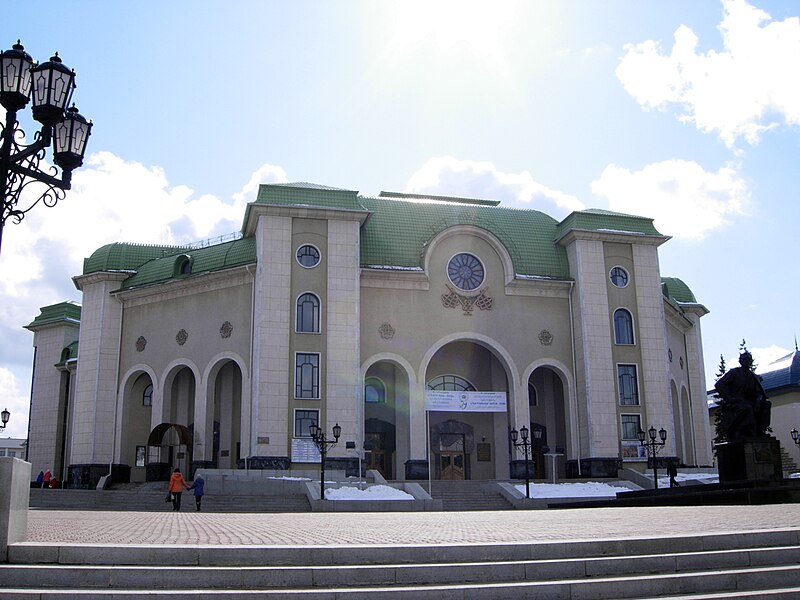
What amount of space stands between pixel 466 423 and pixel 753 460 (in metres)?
19.9

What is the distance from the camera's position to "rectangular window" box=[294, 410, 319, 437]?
34.2 metres

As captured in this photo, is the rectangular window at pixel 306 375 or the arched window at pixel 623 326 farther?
the arched window at pixel 623 326

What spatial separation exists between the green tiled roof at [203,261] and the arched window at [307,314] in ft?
9.31

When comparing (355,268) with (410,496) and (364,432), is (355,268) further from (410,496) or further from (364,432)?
(410,496)

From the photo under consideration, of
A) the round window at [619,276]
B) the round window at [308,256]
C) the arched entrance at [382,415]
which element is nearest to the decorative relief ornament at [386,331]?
the arched entrance at [382,415]

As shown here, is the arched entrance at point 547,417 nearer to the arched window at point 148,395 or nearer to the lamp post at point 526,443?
the lamp post at point 526,443

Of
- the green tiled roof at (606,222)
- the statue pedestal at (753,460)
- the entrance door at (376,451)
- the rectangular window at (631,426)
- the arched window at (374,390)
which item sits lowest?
the statue pedestal at (753,460)

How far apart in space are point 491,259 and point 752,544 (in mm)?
30362

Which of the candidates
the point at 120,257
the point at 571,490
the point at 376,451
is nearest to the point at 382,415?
the point at 376,451

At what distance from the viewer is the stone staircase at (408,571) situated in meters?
7.22

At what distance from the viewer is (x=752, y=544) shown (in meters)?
8.91

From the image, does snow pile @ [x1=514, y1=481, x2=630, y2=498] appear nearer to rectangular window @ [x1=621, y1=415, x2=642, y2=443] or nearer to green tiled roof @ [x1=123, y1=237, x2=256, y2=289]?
rectangular window @ [x1=621, y1=415, x2=642, y2=443]

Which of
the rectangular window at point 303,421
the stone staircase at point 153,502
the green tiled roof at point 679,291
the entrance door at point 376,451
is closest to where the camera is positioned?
the stone staircase at point 153,502

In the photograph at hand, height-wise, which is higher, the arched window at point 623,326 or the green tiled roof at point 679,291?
the green tiled roof at point 679,291
